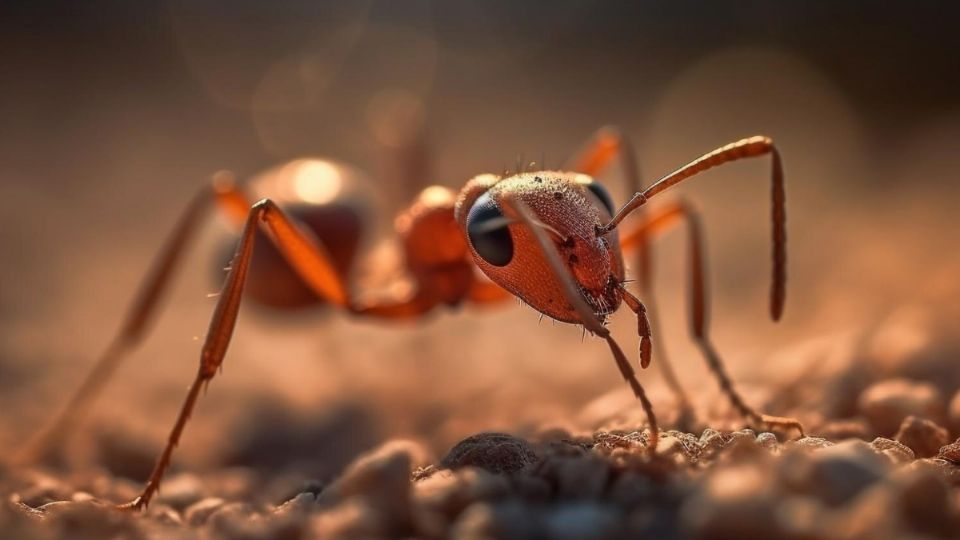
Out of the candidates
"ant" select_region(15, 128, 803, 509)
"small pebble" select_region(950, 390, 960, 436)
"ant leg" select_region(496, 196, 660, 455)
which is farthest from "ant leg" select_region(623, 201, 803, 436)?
"small pebble" select_region(950, 390, 960, 436)

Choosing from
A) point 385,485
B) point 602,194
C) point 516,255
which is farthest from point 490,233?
point 385,485

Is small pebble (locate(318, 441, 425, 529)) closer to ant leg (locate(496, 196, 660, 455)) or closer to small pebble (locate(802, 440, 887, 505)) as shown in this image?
ant leg (locate(496, 196, 660, 455))

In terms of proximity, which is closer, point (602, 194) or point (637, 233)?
point (602, 194)

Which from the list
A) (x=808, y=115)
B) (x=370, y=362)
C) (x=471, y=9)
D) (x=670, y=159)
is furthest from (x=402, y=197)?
(x=471, y=9)

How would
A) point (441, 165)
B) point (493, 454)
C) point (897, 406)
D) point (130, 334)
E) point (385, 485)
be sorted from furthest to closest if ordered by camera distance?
point (441, 165) < point (130, 334) < point (897, 406) < point (493, 454) < point (385, 485)

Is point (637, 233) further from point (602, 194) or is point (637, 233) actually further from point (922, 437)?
point (922, 437)

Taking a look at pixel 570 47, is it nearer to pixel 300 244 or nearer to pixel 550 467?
pixel 300 244
